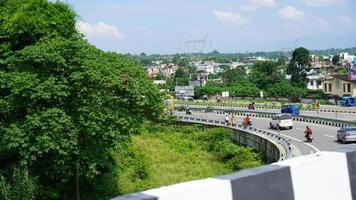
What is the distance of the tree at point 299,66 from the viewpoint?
4090 inches

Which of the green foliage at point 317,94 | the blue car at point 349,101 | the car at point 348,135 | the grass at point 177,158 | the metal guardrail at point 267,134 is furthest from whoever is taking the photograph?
the green foliage at point 317,94

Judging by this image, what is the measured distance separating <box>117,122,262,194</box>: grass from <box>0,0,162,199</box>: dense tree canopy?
4.84 m

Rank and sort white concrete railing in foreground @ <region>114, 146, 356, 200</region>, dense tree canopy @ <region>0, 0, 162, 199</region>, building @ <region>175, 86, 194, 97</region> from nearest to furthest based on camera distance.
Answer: white concrete railing in foreground @ <region>114, 146, 356, 200</region> → dense tree canopy @ <region>0, 0, 162, 199</region> → building @ <region>175, 86, 194, 97</region>

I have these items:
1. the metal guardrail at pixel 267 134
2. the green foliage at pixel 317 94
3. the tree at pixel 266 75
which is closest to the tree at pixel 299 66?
the tree at pixel 266 75

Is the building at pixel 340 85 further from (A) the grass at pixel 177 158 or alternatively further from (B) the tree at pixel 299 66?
A: (A) the grass at pixel 177 158

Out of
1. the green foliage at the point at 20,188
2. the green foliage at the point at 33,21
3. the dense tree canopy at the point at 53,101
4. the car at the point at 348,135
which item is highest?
the green foliage at the point at 33,21

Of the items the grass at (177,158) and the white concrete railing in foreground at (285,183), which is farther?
the grass at (177,158)

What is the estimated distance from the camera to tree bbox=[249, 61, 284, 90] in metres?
102

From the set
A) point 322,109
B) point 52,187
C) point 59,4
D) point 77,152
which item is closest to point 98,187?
point 52,187

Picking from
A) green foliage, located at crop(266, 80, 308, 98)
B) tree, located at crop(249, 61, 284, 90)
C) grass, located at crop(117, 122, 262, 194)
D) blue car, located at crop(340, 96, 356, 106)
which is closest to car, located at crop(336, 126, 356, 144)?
grass, located at crop(117, 122, 262, 194)

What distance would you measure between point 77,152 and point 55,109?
1.79 m

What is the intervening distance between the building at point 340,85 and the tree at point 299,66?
18142 millimetres

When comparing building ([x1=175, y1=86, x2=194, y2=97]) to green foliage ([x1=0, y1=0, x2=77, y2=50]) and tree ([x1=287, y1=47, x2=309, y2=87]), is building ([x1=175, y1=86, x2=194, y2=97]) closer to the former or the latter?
tree ([x1=287, y1=47, x2=309, y2=87])

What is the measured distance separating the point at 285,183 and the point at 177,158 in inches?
1318
